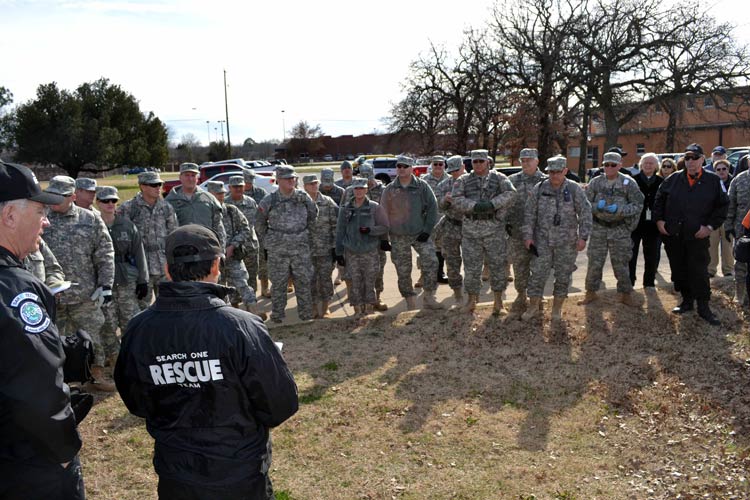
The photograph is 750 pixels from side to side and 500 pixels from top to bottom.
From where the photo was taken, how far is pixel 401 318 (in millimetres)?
7453

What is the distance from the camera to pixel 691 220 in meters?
6.71

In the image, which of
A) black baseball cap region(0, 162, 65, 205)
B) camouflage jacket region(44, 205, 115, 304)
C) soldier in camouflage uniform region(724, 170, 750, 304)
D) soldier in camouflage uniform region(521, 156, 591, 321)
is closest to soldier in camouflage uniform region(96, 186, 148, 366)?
camouflage jacket region(44, 205, 115, 304)

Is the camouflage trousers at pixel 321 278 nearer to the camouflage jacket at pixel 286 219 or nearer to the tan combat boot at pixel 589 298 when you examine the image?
the camouflage jacket at pixel 286 219

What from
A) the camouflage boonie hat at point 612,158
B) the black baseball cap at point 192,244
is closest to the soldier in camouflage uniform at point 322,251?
the camouflage boonie hat at point 612,158

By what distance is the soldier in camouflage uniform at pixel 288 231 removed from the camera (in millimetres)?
7277

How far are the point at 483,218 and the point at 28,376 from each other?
5.74m

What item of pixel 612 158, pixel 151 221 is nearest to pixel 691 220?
pixel 612 158

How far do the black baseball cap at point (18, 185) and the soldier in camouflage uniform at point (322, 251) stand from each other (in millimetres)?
5243

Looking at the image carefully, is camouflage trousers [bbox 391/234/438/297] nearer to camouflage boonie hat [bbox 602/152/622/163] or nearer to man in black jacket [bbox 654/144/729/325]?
camouflage boonie hat [bbox 602/152/622/163]

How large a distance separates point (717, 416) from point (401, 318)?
358 centimetres

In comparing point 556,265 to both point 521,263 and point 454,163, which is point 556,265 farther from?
point 454,163

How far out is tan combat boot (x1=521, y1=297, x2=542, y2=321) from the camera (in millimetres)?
7115

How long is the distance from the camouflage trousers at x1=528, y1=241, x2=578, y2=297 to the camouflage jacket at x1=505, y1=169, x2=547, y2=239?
1.57 ft

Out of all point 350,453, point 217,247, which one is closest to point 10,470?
point 217,247
